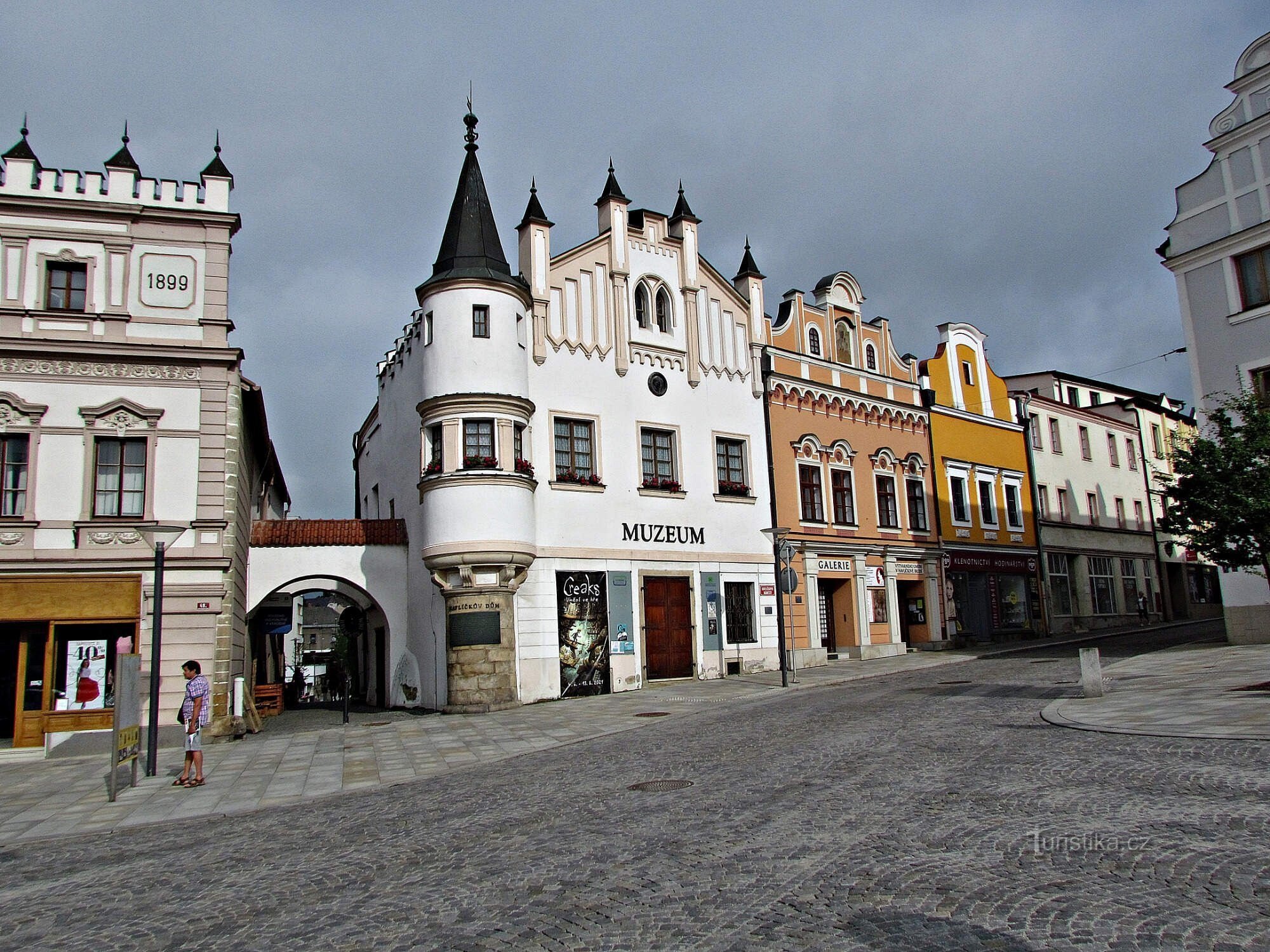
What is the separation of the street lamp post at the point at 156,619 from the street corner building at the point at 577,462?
8405 mm

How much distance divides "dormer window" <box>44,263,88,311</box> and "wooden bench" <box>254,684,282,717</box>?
1075cm

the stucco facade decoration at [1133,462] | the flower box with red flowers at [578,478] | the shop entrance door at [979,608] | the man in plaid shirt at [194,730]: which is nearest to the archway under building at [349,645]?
the flower box with red flowers at [578,478]

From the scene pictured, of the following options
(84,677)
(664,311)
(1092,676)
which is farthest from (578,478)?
(1092,676)

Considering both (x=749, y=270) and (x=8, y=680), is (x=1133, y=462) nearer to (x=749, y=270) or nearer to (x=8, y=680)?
(x=749, y=270)

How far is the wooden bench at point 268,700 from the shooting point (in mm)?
26156

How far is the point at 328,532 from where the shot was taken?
26.0m

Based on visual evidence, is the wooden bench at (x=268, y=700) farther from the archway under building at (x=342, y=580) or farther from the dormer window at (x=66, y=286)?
the dormer window at (x=66, y=286)

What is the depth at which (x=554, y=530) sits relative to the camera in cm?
2619

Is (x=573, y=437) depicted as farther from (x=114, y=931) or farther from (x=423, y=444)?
(x=114, y=931)

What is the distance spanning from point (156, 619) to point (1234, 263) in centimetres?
2801

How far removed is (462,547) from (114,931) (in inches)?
662

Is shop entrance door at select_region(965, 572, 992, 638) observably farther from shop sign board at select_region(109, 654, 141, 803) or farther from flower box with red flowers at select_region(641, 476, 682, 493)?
shop sign board at select_region(109, 654, 141, 803)

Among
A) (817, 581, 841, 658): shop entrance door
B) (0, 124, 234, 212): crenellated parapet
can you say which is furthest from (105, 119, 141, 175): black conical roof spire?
(817, 581, 841, 658): shop entrance door

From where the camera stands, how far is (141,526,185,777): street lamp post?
596 inches
